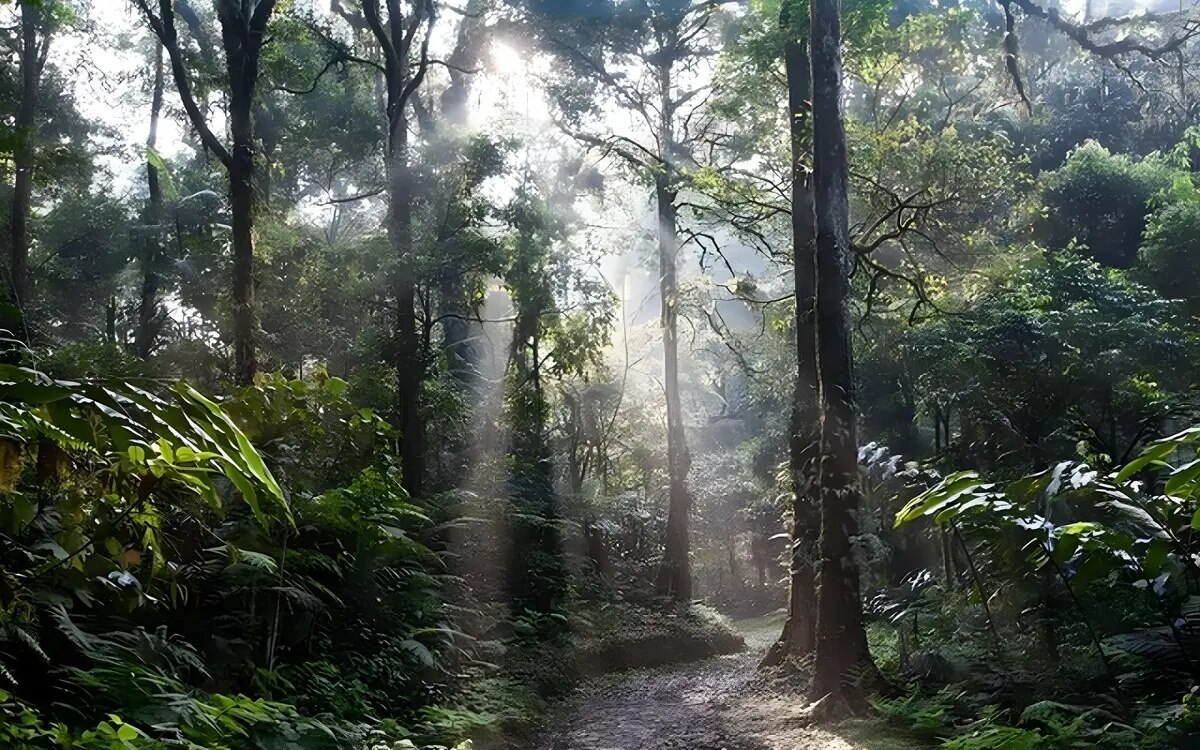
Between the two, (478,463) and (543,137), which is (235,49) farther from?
(543,137)

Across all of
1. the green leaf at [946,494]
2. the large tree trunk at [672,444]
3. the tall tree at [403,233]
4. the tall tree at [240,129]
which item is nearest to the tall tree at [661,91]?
the large tree trunk at [672,444]

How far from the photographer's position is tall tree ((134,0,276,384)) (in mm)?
9477

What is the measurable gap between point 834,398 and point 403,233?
922 centimetres

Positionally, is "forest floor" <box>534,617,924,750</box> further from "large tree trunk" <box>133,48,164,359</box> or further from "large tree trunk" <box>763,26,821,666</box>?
"large tree trunk" <box>133,48,164,359</box>

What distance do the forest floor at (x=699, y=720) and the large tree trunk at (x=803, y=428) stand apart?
73 cm

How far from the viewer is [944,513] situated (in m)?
3.69

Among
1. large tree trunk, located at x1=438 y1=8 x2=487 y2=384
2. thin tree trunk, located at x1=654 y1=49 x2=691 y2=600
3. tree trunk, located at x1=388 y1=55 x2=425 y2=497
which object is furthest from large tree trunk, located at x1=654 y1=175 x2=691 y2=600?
tree trunk, located at x1=388 y1=55 x2=425 y2=497

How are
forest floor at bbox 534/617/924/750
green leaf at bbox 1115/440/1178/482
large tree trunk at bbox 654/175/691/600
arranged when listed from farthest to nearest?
1. large tree trunk at bbox 654/175/691/600
2. forest floor at bbox 534/617/924/750
3. green leaf at bbox 1115/440/1178/482

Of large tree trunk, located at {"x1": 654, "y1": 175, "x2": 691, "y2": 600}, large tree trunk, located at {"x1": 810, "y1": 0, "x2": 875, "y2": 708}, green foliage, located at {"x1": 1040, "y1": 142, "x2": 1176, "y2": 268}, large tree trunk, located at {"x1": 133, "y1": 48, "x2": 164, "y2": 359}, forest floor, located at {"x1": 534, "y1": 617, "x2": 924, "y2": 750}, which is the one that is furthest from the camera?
large tree trunk, located at {"x1": 133, "y1": 48, "x2": 164, "y2": 359}

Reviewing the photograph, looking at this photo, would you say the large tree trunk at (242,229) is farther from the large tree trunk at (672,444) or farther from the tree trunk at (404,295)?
the large tree trunk at (672,444)

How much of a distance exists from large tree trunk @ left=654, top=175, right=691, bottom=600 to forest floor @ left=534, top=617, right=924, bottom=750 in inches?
248

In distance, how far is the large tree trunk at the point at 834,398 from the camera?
6.98m

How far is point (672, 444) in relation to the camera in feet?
60.0

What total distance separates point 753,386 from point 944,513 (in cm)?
1896
